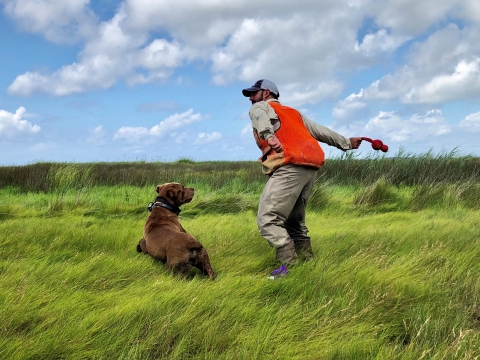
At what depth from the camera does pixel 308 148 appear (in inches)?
165

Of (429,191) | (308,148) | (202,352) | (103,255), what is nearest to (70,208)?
(103,255)

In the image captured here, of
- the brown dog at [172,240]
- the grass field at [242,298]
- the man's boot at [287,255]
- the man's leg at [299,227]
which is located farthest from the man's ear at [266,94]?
the grass field at [242,298]

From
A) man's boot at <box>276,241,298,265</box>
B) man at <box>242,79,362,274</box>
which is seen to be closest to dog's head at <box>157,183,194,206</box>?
man at <box>242,79,362,274</box>

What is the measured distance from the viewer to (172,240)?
13.1 ft

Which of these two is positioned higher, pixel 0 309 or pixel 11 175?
pixel 11 175

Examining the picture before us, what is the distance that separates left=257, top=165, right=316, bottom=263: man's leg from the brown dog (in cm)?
71

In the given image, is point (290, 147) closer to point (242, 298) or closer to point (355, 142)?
point (355, 142)

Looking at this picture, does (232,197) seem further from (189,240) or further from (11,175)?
(11,175)

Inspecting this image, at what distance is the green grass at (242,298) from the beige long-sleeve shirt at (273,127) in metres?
1.22

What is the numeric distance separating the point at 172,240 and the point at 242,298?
1114 millimetres

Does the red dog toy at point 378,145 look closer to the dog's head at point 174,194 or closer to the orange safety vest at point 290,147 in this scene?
the orange safety vest at point 290,147

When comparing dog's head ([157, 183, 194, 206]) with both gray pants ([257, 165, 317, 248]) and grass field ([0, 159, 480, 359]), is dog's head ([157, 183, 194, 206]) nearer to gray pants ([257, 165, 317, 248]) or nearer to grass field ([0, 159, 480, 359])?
grass field ([0, 159, 480, 359])

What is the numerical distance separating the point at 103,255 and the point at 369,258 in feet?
9.14

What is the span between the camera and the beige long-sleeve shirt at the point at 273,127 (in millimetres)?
3951
